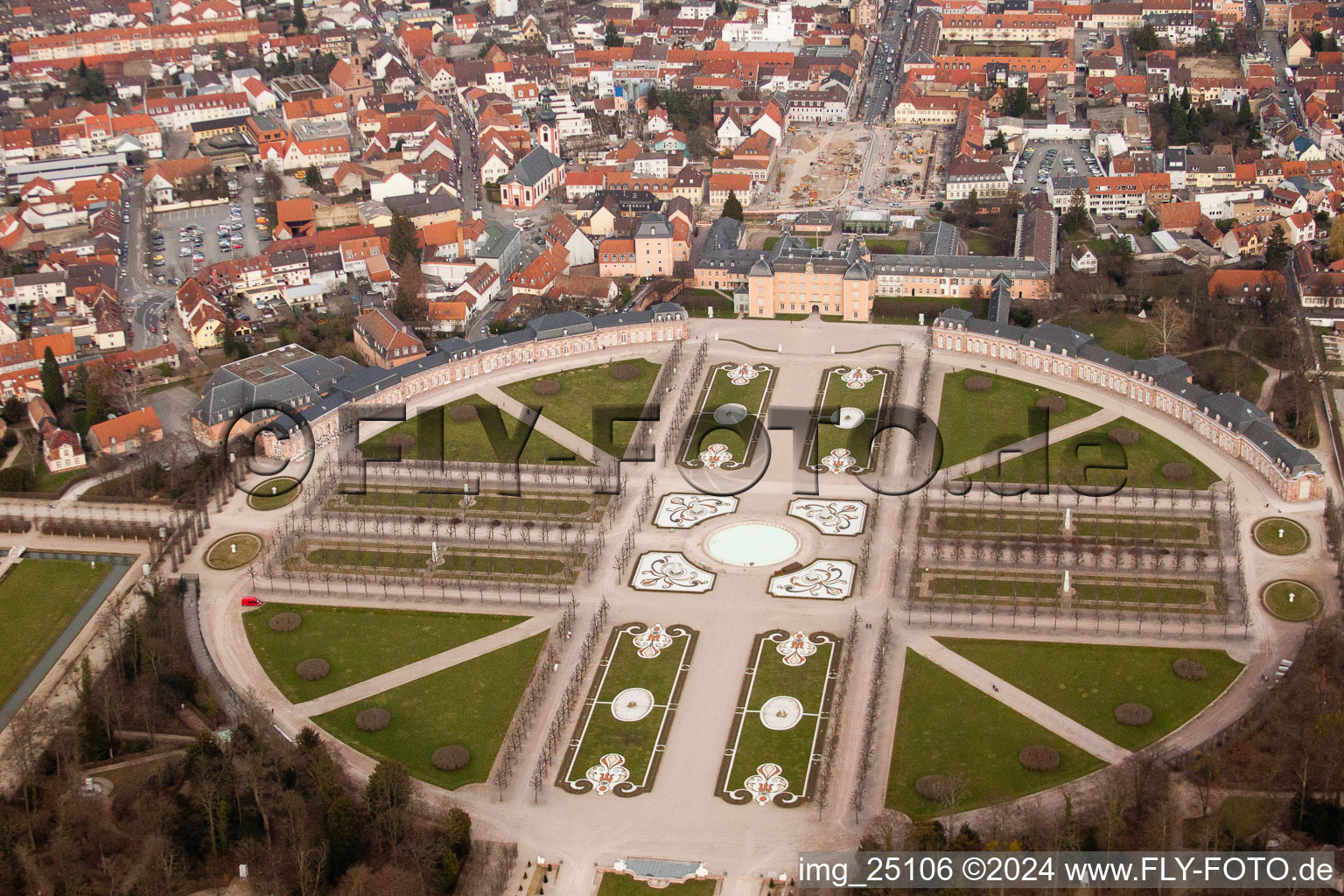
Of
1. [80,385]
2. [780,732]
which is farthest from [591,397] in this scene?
[780,732]

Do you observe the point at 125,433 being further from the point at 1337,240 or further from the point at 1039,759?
the point at 1337,240

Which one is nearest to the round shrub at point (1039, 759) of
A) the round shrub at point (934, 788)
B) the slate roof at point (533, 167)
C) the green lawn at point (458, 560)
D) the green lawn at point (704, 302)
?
the round shrub at point (934, 788)

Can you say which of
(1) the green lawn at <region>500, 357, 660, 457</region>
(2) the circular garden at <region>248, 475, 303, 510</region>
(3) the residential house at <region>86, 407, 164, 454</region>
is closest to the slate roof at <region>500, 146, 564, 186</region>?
(1) the green lawn at <region>500, 357, 660, 457</region>

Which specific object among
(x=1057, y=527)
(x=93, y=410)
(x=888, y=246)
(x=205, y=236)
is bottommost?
(x=205, y=236)

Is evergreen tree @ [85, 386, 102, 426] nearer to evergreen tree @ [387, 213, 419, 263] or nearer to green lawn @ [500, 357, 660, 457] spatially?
green lawn @ [500, 357, 660, 457]

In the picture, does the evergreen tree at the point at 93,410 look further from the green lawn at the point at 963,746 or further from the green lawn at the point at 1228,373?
the green lawn at the point at 1228,373

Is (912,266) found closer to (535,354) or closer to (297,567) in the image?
(535,354)

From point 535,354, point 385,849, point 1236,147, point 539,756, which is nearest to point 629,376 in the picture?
point 535,354
